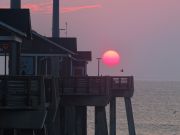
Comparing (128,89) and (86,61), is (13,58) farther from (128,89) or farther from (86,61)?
(86,61)

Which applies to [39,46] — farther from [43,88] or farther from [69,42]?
[43,88]

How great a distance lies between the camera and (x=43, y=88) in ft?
78.9

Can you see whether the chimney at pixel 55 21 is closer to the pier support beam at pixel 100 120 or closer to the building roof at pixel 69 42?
the building roof at pixel 69 42

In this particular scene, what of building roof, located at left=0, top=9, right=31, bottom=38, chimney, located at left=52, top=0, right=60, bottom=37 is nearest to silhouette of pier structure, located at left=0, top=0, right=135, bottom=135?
building roof, located at left=0, top=9, right=31, bottom=38

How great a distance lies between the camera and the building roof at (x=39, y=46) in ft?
149

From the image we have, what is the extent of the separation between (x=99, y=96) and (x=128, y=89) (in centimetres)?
1242

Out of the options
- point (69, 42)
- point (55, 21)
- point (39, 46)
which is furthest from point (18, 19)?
point (55, 21)

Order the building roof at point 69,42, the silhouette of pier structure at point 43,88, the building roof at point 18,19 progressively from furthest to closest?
1. the building roof at point 69,42
2. the building roof at point 18,19
3. the silhouette of pier structure at point 43,88

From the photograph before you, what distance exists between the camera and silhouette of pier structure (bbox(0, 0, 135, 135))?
23.8m

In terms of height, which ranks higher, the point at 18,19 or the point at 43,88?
the point at 18,19

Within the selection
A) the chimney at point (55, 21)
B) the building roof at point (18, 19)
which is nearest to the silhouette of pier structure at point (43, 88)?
the building roof at point (18, 19)

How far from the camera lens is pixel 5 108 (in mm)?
23531

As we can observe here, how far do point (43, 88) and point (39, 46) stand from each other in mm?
23680

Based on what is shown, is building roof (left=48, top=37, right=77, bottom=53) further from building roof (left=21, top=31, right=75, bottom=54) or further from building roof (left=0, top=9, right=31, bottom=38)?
building roof (left=0, top=9, right=31, bottom=38)
